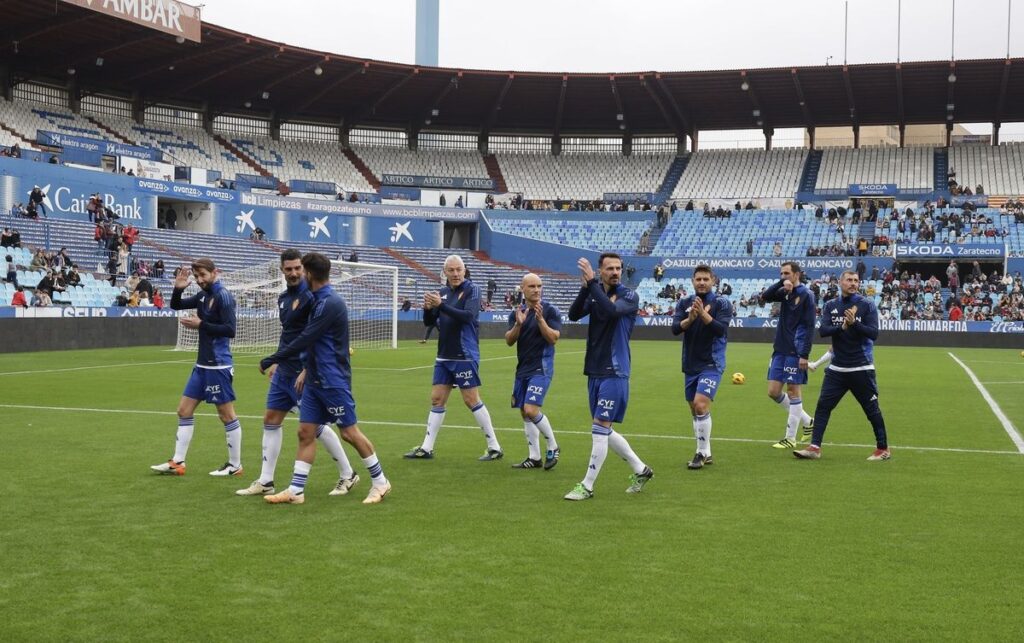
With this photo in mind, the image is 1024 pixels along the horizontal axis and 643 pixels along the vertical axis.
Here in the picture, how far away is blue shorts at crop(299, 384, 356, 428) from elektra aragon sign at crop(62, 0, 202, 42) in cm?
4144

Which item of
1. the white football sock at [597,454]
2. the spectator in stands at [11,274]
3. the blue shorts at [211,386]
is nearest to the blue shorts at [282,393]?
the blue shorts at [211,386]

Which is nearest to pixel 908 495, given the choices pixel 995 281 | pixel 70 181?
pixel 70 181

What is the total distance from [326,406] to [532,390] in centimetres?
308

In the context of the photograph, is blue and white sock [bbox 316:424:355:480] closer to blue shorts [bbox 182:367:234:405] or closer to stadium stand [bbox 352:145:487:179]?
blue shorts [bbox 182:367:234:405]

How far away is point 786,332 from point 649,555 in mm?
7317

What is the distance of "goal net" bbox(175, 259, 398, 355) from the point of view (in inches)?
1419

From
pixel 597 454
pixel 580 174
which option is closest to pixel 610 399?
pixel 597 454

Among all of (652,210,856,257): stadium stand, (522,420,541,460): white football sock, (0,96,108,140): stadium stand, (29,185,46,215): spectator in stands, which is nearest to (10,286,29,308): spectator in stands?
(29,185,46,215): spectator in stands

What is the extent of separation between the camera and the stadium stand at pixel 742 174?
6912cm

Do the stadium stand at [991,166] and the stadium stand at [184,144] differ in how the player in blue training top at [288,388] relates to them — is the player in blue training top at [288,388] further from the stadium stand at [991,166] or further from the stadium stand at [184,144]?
the stadium stand at [991,166]

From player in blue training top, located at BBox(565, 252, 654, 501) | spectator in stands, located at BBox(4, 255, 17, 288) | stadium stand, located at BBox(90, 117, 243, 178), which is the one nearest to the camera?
player in blue training top, located at BBox(565, 252, 654, 501)

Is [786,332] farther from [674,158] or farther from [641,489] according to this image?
[674,158]

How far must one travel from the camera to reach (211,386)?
10.5 m

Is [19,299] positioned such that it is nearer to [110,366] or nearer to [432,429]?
[110,366]
